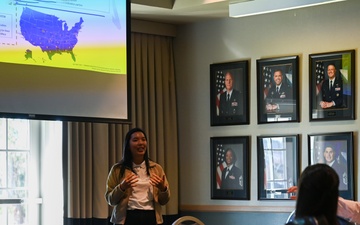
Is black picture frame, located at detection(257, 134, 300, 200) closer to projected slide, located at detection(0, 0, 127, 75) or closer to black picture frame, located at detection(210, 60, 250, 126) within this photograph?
black picture frame, located at detection(210, 60, 250, 126)

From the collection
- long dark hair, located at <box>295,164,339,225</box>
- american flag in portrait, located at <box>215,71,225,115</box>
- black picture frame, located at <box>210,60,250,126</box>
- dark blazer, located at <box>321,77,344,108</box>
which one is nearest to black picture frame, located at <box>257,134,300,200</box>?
black picture frame, located at <box>210,60,250,126</box>

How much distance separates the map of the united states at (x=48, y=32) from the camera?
5.21 m

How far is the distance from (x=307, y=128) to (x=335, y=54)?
2.18ft

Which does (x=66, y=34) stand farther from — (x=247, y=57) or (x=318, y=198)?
(x=318, y=198)

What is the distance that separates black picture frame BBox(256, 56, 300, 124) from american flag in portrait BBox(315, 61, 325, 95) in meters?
0.18

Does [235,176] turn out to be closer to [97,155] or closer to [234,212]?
[234,212]

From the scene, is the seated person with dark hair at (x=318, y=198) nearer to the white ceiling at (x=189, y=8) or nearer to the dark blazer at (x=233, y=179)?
the white ceiling at (x=189, y=8)

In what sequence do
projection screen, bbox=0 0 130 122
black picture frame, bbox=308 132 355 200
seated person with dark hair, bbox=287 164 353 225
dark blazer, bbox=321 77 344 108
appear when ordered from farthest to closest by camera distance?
dark blazer, bbox=321 77 344 108
black picture frame, bbox=308 132 355 200
projection screen, bbox=0 0 130 122
seated person with dark hair, bbox=287 164 353 225

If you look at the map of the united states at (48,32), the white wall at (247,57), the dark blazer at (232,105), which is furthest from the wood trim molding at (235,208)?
the map of the united states at (48,32)

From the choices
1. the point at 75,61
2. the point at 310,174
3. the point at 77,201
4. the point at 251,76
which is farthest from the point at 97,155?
the point at 310,174

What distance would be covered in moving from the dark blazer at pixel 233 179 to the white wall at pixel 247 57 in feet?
0.40

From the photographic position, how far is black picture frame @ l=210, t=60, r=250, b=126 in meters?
6.38

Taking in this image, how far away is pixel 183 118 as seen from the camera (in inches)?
269

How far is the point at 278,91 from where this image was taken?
6168 mm
